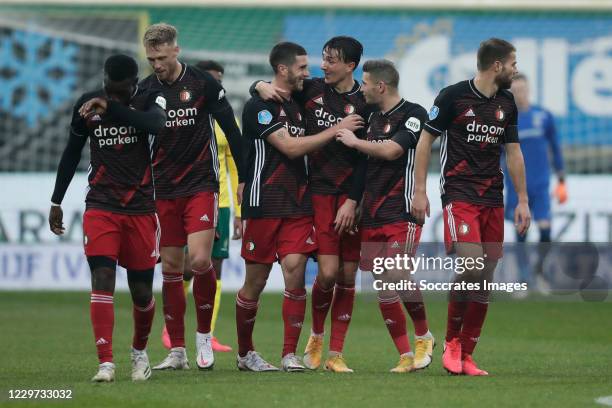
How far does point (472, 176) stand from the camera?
364 inches

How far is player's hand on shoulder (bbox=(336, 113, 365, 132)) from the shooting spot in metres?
9.34

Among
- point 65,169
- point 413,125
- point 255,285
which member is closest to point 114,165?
point 65,169

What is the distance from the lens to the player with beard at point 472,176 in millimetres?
9219

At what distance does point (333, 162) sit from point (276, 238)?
67 cm

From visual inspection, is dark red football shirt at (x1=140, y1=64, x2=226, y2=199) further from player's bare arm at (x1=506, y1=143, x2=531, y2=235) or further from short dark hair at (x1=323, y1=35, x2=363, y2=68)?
player's bare arm at (x1=506, y1=143, x2=531, y2=235)

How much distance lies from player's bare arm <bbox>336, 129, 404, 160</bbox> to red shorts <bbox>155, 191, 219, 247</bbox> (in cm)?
113

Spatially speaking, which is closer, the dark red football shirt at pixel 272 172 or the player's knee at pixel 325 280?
the dark red football shirt at pixel 272 172

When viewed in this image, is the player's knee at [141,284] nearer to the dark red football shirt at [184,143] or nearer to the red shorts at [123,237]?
the red shorts at [123,237]

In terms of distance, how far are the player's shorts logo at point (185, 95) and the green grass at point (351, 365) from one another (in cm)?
193

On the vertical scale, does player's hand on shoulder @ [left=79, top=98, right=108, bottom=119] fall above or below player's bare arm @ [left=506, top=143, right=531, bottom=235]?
above

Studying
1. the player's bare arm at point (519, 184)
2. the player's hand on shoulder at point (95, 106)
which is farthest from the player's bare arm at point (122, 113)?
the player's bare arm at point (519, 184)

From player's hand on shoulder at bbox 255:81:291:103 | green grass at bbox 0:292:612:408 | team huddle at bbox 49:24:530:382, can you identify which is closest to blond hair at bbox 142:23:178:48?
team huddle at bbox 49:24:530:382

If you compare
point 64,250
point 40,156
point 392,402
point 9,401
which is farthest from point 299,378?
point 40,156

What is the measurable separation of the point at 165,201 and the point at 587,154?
13047 mm
